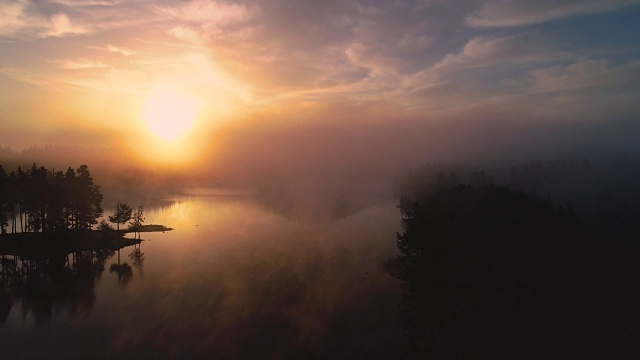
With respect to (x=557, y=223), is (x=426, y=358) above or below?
below

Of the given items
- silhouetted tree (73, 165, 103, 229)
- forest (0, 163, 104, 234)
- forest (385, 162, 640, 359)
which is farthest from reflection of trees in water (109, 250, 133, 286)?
forest (385, 162, 640, 359)

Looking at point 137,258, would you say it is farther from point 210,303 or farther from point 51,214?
point 210,303

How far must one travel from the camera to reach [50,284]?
52.0 m

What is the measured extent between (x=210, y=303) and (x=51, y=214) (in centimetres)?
5209

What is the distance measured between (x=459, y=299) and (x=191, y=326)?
3023 centimetres

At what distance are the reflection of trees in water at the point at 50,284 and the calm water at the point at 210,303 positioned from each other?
146 millimetres

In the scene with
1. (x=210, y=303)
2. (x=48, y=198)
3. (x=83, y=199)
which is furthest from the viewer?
(x=83, y=199)

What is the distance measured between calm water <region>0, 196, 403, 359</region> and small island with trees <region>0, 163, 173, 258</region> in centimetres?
564

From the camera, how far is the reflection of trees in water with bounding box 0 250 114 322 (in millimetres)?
43469

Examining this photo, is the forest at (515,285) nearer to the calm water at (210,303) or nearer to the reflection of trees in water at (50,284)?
the calm water at (210,303)

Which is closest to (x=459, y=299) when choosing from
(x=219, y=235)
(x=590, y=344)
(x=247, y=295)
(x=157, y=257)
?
(x=590, y=344)

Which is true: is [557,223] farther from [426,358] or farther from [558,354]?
[426,358]

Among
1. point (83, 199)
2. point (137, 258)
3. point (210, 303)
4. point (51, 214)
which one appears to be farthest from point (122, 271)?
point (83, 199)

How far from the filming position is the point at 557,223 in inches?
2105
